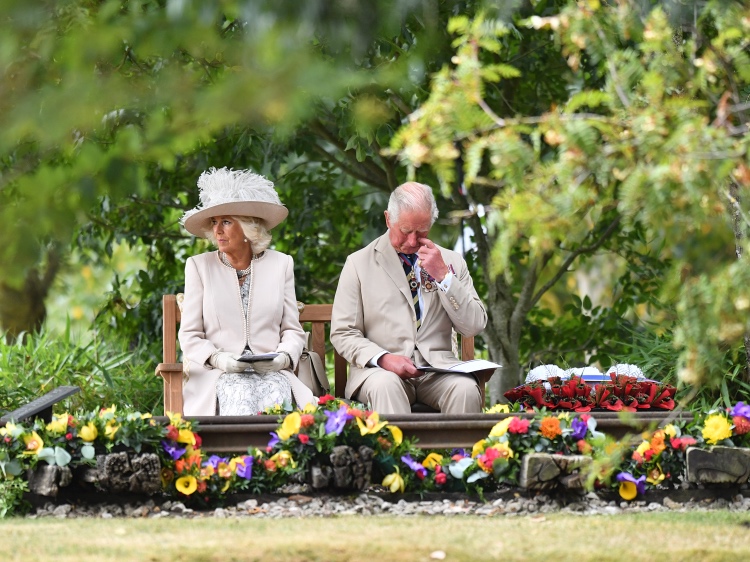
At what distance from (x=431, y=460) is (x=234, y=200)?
1660 millimetres

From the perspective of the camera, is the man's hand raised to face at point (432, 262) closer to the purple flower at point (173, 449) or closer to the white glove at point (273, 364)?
the white glove at point (273, 364)

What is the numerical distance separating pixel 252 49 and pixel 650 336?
5233mm

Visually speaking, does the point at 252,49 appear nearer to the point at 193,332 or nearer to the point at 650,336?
the point at 193,332

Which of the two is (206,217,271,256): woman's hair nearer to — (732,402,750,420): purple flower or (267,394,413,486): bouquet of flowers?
(267,394,413,486): bouquet of flowers

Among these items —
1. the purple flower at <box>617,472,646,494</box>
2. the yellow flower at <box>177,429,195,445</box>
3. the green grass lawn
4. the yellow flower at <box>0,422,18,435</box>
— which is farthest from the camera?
the purple flower at <box>617,472,646,494</box>

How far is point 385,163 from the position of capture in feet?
24.2

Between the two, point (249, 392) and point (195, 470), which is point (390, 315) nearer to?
point (249, 392)

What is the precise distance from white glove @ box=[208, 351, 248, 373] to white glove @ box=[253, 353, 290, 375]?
62 millimetres

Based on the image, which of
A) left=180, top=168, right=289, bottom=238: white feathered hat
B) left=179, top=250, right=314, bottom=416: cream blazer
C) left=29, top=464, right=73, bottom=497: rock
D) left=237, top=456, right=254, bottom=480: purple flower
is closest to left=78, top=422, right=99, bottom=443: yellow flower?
left=29, top=464, right=73, bottom=497: rock

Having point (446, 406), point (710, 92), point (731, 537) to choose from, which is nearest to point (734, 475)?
point (731, 537)

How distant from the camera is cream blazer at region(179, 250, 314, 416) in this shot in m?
5.28

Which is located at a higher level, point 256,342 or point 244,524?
point 256,342

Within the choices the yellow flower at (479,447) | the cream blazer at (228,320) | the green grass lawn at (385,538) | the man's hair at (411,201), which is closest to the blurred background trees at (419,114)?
the green grass lawn at (385,538)

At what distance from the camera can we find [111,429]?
13.9 ft
